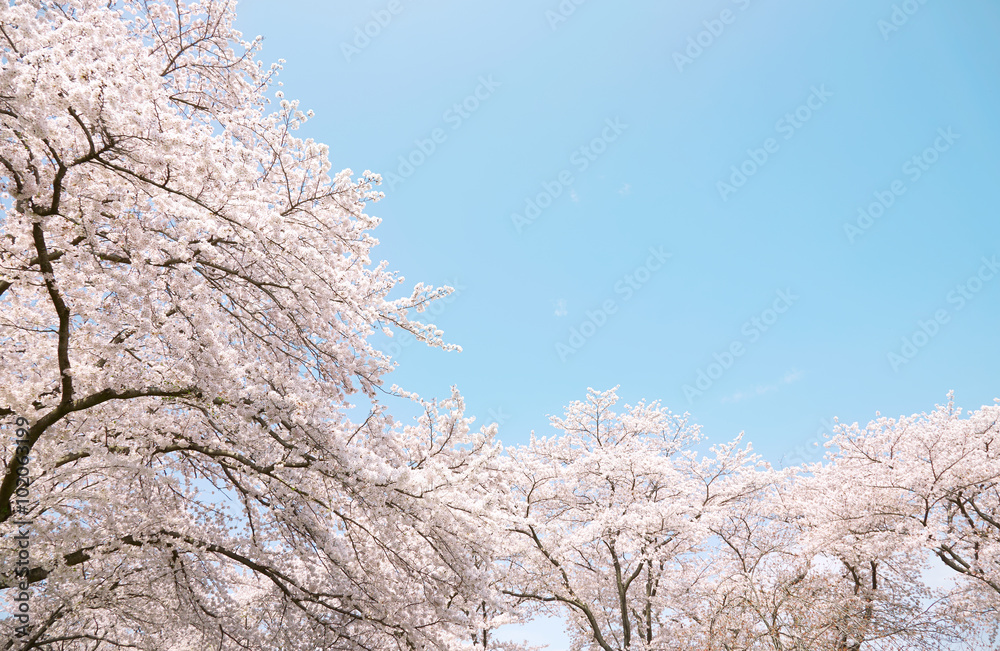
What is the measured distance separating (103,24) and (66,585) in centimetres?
526

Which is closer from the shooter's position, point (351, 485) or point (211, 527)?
point (351, 485)

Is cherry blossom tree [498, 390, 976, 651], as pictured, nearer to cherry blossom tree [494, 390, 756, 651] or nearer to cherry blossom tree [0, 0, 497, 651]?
cherry blossom tree [494, 390, 756, 651]

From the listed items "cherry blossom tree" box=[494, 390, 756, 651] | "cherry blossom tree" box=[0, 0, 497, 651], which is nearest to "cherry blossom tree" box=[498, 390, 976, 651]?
"cherry blossom tree" box=[494, 390, 756, 651]

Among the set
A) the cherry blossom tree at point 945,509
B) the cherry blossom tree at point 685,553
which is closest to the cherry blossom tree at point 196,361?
the cherry blossom tree at point 685,553

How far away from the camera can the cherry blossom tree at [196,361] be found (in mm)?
3756

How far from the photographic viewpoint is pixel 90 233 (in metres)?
3.97

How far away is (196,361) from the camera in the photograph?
4.12 m

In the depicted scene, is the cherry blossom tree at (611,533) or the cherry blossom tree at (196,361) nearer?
the cherry blossom tree at (196,361)

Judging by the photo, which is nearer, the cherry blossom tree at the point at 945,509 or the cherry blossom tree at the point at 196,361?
the cherry blossom tree at the point at 196,361

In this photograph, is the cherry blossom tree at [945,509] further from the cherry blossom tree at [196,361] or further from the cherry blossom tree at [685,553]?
the cherry blossom tree at [196,361]

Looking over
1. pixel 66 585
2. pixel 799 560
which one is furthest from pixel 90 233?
pixel 799 560

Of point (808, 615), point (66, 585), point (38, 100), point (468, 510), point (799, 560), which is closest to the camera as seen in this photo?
point (38, 100)

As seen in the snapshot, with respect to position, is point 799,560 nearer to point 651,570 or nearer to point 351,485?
point 651,570

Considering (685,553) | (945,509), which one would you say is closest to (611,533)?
(685,553)
